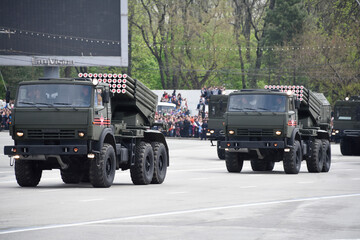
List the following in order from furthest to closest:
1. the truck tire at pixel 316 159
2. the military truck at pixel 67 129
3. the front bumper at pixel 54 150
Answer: the truck tire at pixel 316 159, the military truck at pixel 67 129, the front bumper at pixel 54 150

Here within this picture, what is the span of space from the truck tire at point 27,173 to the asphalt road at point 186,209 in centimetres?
A: 33

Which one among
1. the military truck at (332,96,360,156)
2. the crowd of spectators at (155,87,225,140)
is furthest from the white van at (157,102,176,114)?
the military truck at (332,96,360,156)

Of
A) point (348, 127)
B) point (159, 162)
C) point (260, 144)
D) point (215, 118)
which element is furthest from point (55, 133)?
point (348, 127)

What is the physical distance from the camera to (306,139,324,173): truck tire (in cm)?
2805

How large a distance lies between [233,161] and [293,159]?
1965 mm

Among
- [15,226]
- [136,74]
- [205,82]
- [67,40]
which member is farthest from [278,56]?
[15,226]

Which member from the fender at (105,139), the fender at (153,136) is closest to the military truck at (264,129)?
the fender at (153,136)

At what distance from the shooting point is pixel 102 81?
2102 centimetres

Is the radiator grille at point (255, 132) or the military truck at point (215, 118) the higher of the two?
the military truck at point (215, 118)

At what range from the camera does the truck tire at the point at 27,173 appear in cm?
1984

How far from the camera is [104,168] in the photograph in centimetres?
1952

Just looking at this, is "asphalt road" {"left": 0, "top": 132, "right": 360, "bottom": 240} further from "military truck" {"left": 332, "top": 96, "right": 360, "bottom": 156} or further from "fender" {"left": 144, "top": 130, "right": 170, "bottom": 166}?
"military truck" {"left": 332, "top": 96, "right": 360, "bottom": 156}

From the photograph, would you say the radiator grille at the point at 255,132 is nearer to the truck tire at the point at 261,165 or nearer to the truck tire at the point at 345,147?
the truck tire at the point at 261,165

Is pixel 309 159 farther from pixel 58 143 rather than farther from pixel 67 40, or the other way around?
pixel 67 40
